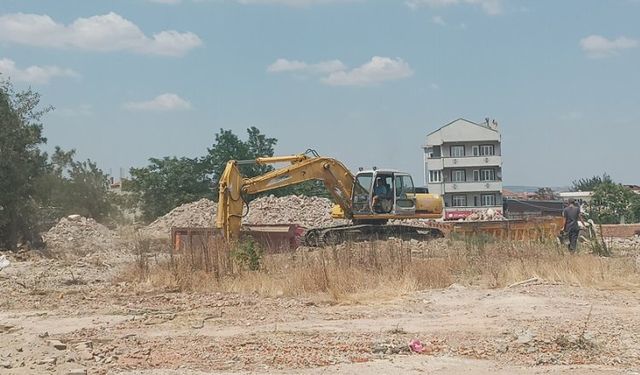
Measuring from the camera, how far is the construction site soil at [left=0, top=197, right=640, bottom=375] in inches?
333

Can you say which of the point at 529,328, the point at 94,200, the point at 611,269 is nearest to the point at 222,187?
the point at 611,269

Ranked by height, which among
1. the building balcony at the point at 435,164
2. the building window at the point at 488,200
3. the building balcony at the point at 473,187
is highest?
the building balcony at the point at 435,164

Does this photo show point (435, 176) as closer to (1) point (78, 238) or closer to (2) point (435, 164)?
(2) point (435, 164)

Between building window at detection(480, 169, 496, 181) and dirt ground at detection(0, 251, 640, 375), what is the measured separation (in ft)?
250

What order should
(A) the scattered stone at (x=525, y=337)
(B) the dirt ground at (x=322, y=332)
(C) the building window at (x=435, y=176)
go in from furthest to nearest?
(C) the building window at (x=435, y=176) → (A) the scattered stone at (x=525, y=337) → (B) the dirt ground at (x=322, y=332)

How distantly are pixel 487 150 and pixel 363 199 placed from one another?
65.6m

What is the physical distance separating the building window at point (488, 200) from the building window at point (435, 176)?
5.48 m

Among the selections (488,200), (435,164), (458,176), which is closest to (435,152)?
(435,164)

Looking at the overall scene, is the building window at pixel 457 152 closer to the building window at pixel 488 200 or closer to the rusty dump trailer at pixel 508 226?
the building window at pixel 488 200

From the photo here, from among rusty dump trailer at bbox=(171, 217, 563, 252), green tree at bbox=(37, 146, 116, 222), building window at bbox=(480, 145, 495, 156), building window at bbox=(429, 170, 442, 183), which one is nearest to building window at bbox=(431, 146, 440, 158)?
building window at bbox=(429, 170, 442, 183)

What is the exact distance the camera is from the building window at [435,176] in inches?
3556

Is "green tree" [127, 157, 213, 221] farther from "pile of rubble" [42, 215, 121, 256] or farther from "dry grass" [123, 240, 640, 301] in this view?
"dry grass" [123, 240, 640, 301]

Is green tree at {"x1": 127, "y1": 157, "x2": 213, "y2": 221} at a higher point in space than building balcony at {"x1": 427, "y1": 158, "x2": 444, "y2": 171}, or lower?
lower

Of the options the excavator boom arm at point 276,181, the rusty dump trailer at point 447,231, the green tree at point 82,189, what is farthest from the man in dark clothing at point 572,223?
the green tree at point 82,189
